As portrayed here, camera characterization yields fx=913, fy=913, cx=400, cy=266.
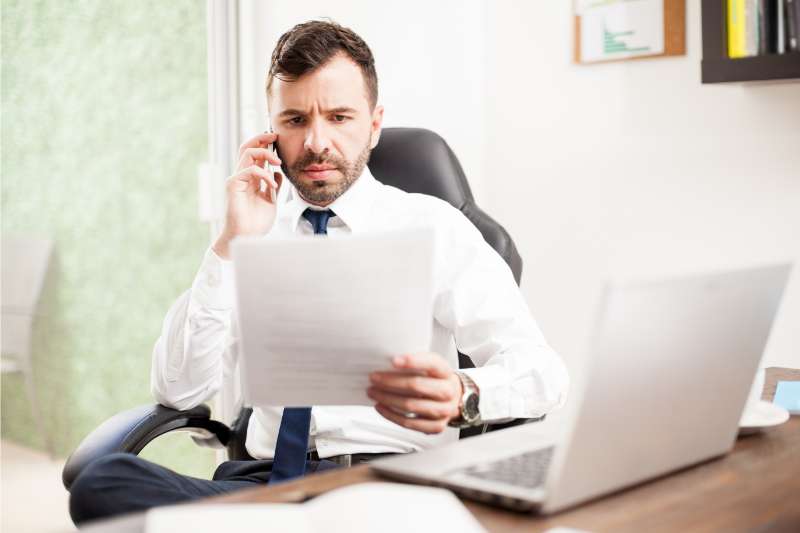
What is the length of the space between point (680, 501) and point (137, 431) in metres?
0.92

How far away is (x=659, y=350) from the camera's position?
0.82m

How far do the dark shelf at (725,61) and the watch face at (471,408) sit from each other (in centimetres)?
95

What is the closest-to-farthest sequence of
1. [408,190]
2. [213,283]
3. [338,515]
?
[338,515], [213,283], [408,190]

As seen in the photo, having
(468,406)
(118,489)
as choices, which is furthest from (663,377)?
(118,489)

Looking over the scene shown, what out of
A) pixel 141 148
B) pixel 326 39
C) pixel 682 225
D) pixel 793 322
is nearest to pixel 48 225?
pixel 141 148

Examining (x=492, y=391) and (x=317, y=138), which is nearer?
(x=492, y=391)

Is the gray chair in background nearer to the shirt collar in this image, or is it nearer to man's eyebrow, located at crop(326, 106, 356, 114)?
the shirt collar

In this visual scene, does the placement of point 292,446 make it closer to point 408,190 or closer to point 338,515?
point 408,190

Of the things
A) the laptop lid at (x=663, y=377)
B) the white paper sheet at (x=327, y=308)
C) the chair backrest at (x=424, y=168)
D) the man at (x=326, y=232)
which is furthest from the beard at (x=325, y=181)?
the laptop lid at (x=663, y=377)

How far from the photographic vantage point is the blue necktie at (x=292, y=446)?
1433 millimetres

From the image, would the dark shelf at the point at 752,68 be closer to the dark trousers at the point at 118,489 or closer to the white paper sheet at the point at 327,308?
the white paper sheet at the point at 327,308

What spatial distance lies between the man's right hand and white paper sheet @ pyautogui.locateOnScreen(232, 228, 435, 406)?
607 mm

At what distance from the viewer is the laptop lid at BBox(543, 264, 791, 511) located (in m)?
0.77

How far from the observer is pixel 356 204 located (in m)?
1.70
